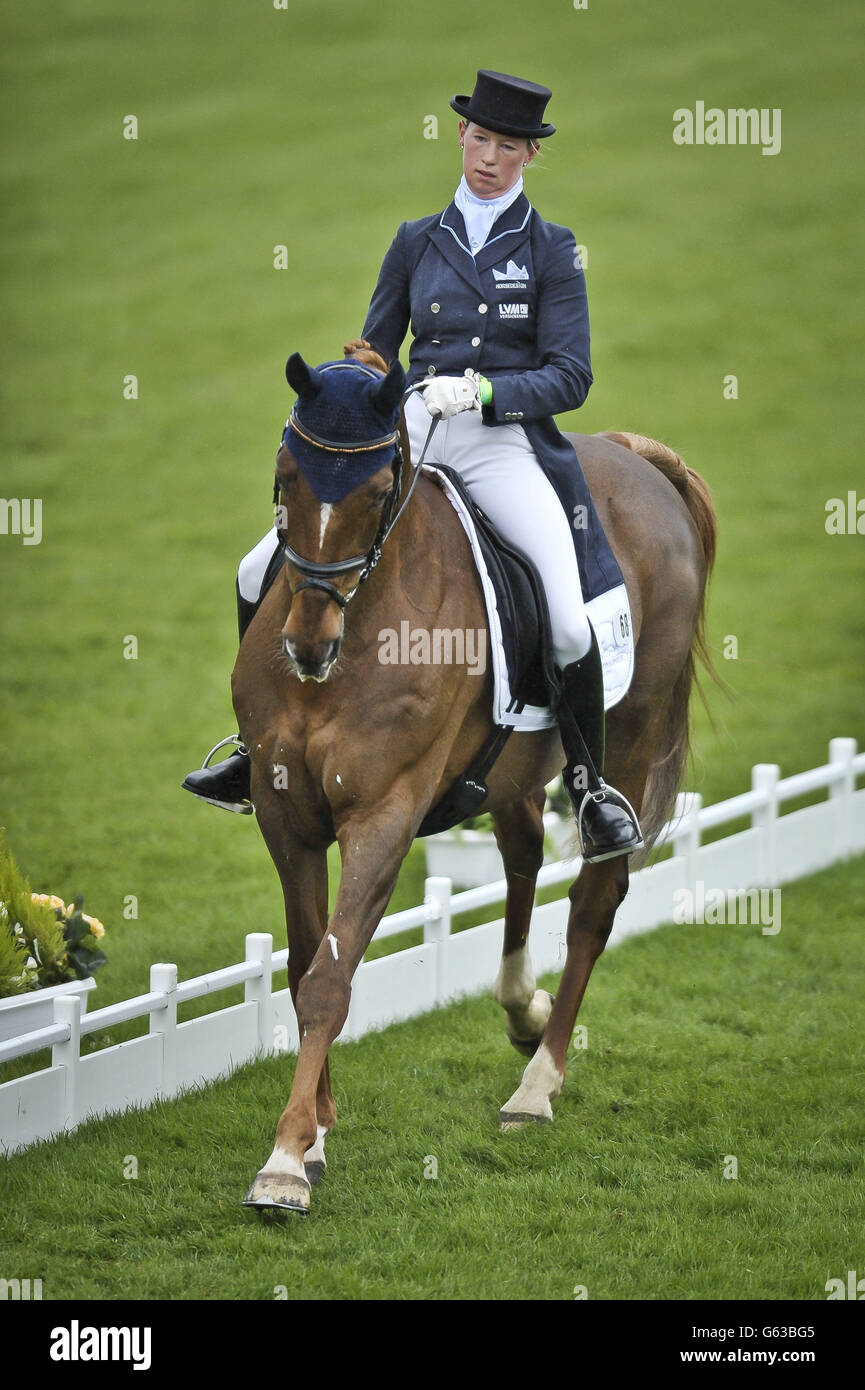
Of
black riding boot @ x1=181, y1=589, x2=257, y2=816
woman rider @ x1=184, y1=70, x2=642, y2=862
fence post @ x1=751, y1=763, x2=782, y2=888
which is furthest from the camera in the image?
fence post @ x1=751, y1=763, x2=782, y2=888

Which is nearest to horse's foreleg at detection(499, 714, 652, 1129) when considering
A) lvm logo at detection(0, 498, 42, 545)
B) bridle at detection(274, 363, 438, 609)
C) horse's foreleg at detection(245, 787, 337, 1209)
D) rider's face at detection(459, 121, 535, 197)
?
horse's foreleg at detection(245, 787, 337, 1209)

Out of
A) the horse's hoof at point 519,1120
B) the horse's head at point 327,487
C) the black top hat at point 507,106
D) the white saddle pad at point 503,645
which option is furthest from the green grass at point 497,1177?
the black top hat at point 507,106

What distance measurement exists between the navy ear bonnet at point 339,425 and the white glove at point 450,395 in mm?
379

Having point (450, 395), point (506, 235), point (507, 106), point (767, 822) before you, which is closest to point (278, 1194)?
point (450, 395)

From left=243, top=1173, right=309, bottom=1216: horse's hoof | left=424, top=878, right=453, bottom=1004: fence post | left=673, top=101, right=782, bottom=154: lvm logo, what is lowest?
left=243, top=1173, right=309, bottom=1216: horse's hoof

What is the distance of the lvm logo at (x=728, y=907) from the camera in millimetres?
9516

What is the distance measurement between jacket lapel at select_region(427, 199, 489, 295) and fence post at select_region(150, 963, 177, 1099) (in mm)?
2840

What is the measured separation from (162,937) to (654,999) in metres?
2.73

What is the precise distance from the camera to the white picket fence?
6.12 meters

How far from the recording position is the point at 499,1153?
612cm

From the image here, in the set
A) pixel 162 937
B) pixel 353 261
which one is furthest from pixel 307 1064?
pixel 353 261

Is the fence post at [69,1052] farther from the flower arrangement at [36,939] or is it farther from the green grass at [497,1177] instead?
the flower arrangement at [36,939]

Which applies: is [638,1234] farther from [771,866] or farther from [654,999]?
[771,866]

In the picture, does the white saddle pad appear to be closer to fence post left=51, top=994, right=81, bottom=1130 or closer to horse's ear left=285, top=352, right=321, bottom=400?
horse's ear left=285, top=352, right=321, bottom=400
